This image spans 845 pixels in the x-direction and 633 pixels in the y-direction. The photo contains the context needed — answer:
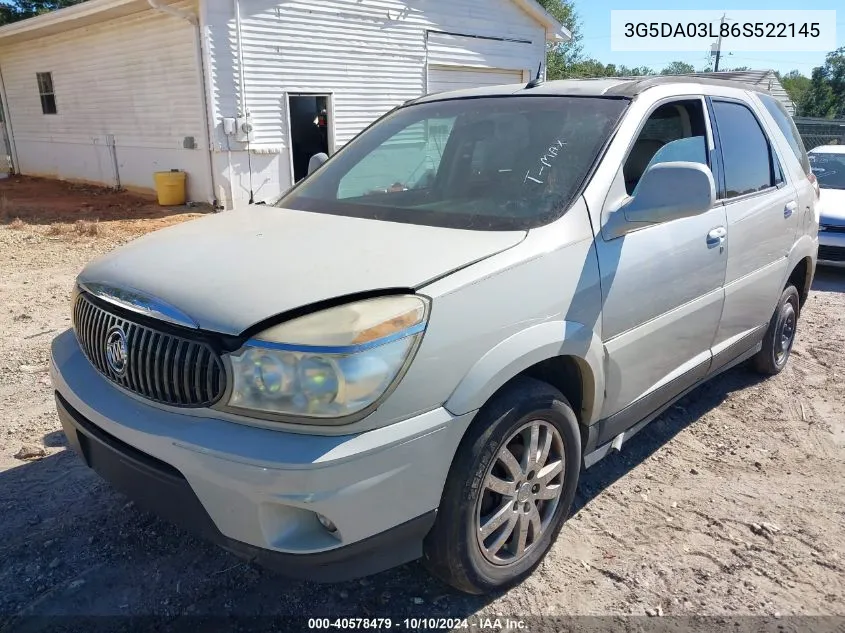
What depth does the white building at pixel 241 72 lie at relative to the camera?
40.3 ft

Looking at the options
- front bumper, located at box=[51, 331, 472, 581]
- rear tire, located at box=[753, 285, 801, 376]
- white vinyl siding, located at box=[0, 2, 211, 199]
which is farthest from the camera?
white vinyl siding, located at box=[0, 2, 211, 199]

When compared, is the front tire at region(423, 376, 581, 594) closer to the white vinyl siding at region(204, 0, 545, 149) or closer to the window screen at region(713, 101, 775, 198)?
the window screen at region(713, 101, 775, 198)

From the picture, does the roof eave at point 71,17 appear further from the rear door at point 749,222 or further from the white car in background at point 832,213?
the rear door at point 749,222

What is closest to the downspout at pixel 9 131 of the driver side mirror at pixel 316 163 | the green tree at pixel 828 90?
the driver side mirror at pixel 316 163

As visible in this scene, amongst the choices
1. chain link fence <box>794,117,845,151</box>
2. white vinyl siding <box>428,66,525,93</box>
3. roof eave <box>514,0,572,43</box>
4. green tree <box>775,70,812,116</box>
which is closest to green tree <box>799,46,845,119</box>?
green tree <box>775,70,812,116</box>

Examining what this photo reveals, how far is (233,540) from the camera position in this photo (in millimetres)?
2109

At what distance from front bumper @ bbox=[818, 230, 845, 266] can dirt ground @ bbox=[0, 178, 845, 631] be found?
4.18m

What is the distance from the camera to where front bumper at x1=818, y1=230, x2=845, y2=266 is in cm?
809

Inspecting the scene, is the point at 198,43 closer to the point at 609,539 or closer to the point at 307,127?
the point at 307,127

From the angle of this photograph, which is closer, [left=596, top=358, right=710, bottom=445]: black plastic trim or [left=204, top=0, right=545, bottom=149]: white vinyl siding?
[left=596, top=358, right=710, bottom=445]: black plastic trim

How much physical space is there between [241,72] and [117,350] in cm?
1106

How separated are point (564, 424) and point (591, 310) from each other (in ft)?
1.52

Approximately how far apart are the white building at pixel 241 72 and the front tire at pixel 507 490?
36.0 ft

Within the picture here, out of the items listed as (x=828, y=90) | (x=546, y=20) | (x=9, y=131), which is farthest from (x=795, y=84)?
(x=9, y=131)
